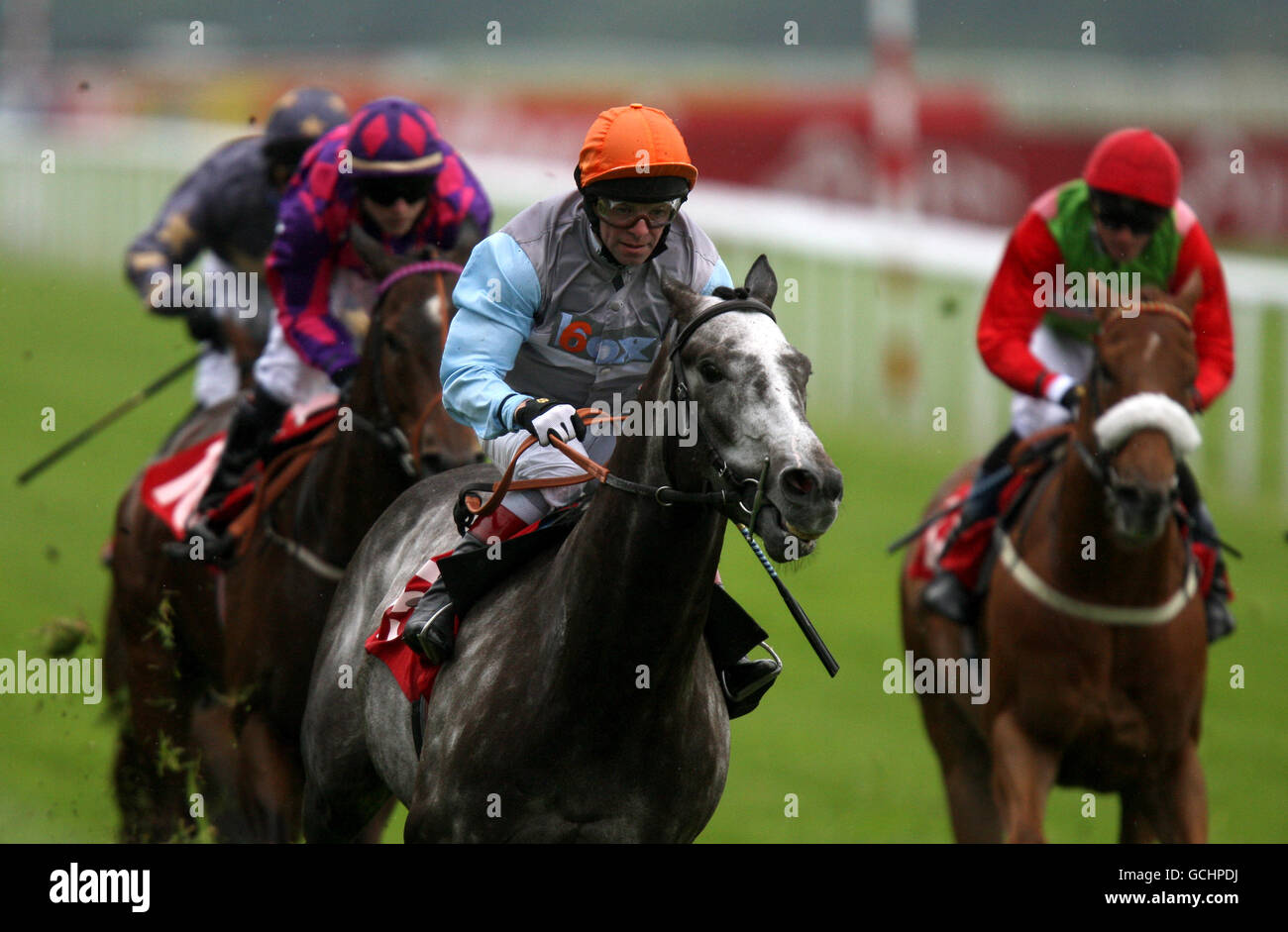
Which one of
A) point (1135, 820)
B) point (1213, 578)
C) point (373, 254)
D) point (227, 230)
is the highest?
point (227, 230)

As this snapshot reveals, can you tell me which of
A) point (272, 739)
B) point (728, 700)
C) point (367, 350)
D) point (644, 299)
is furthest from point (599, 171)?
point (272, 739)

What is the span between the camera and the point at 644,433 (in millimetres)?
3660

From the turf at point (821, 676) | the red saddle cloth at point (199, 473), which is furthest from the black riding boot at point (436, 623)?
the red saddle cloth at point (199, 473)

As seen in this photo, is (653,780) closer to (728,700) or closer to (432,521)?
(728,700)

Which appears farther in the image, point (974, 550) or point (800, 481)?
point (974, 550)

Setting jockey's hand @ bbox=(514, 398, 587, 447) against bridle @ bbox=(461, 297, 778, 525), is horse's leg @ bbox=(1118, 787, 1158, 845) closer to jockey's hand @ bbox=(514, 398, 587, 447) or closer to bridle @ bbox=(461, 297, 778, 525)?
bridle @ bbox=(461, 297, 778, 525)

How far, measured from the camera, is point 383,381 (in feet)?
17.3

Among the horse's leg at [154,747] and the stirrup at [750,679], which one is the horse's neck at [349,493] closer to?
the horse's leg at [154,747]

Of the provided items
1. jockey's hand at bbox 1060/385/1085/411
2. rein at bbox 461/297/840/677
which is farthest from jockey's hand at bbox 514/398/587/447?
jockey's hand at bbox 1060/385/1085/411

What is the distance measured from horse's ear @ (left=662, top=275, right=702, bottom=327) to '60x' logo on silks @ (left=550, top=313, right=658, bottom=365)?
467 millimetres

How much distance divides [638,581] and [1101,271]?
2.97 m

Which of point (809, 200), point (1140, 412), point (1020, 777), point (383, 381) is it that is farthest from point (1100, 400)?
point (809, 200)

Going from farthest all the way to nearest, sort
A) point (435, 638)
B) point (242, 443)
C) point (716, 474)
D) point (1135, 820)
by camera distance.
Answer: point (242, 443) → point (1135, 820) → point (435, 638) → point (716, 474)

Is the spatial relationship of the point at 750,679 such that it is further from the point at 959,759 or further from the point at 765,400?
the point at 959,759
